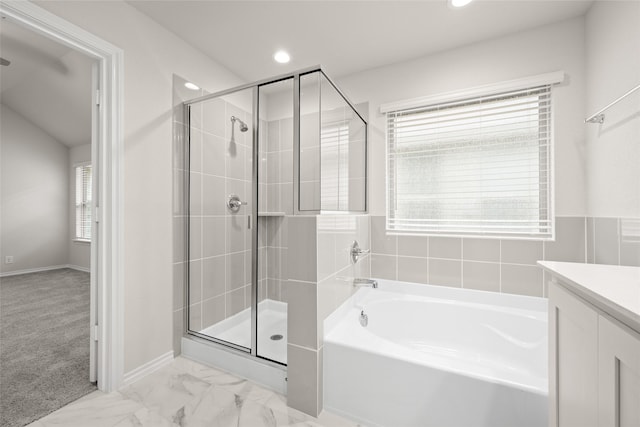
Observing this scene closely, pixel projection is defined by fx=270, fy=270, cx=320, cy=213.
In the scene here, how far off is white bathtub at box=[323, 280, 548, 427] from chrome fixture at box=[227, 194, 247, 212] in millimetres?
1033

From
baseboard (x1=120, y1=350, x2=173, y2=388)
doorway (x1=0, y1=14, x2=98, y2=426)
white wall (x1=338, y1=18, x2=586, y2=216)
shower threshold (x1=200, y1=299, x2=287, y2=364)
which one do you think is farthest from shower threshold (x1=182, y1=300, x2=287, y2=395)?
white wall (x1=338, y1=18, x2=586, y2=216)

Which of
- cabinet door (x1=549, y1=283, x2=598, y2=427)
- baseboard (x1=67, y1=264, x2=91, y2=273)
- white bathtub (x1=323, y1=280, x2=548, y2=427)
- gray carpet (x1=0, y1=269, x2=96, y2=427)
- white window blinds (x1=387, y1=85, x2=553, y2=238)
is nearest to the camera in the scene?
cabinet door (x1=549, y1=283, x2=598, y2=427)

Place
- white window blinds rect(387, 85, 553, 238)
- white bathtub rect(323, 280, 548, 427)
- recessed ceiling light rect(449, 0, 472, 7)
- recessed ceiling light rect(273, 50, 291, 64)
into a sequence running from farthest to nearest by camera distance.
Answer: recessed ceiling light rect(273, 50, 291, 64) < white window blinds rect(387, 85, 553, 238) < recessed ceiling light rect(449, 0, 472, 7) < white bathtub rect(323, 280, 548, 427)

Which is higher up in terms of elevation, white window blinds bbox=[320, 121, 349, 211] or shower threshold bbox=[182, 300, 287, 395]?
white window blinds bbox=[320, 121, 349, 211]

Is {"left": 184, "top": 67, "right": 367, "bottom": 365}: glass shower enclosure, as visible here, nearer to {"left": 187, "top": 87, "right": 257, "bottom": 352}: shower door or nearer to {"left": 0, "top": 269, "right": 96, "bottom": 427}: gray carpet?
{"left": 187, "top": 87, "right": 257, "bottom": 352}: shower door

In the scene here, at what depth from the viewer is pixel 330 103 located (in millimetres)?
1850

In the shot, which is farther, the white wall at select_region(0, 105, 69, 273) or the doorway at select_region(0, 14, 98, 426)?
the white wall at select_region(0, 105, 69, 273)

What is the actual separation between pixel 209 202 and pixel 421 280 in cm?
182

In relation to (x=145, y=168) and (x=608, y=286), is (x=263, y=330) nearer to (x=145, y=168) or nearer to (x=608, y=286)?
(x=145, y=168)

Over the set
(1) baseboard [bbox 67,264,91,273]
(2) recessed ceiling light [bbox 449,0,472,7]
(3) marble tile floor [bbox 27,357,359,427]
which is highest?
(2) recessed ceiling light [bbox 449,0,472,7]

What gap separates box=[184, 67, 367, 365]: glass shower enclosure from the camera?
71.8 inches

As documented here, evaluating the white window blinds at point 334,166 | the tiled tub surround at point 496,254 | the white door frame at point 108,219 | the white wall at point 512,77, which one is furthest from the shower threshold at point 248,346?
the white wall at point 512,77

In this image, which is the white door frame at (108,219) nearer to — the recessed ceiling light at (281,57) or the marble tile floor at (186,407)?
the marble tile floor at (186,407)

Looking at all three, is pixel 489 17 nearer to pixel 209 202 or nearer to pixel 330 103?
pixel 330 103
